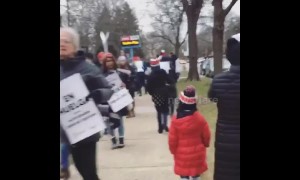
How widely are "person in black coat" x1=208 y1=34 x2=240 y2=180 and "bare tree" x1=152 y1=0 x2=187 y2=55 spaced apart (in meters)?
31.4

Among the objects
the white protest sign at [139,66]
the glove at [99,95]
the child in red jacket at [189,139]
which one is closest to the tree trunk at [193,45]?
the white protest sign at [139,66]

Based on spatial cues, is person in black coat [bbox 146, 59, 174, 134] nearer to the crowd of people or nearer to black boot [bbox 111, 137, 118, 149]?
black boot [bbox 111, 137, 118, 149]

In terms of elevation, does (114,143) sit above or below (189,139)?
below

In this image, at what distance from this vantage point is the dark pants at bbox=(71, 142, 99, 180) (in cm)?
413

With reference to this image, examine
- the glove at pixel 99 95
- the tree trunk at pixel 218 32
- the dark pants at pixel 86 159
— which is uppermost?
the tree trunk at pixel 218 32

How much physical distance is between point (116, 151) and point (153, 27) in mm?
40108

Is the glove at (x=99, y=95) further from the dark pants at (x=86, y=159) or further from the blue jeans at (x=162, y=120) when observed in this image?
the blue jeans at (x=162, y=120)

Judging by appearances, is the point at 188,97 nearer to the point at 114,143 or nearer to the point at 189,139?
the point at 189,139

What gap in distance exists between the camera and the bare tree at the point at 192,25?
18.7m

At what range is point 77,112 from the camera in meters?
3.48

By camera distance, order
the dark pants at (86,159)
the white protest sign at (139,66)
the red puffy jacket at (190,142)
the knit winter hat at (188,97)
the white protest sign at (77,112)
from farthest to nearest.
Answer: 1. the white protest sign at (139,66)
2. the knit winter hat at (188,97)
3. the red puffy jacket at (190,142)
4. the dark pants at (86,159)
5. the white protest sign at (77,112)

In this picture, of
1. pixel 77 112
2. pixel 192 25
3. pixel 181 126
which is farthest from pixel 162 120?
pixel 192 25

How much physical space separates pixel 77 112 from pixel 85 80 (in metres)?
0.57
